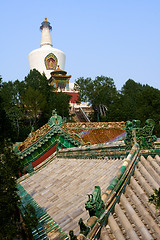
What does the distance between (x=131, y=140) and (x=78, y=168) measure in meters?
2.19

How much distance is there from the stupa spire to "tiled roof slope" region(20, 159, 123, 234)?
5508 cm

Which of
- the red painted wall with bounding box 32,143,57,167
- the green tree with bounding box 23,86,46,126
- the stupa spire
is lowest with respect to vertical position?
the red painted wall with bounding box 32,143,57,167

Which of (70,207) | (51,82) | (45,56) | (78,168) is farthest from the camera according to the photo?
(45,56)

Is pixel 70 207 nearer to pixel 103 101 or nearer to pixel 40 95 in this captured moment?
pixel 40 95

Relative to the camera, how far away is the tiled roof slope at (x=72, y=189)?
3977 mm

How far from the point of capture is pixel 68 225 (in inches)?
146

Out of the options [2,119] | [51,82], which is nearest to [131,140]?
[2,119]

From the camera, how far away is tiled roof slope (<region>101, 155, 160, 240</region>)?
3.03 m

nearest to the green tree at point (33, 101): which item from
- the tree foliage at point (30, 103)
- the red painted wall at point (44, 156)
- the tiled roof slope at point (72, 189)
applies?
the tree foliage at point (30, 103)

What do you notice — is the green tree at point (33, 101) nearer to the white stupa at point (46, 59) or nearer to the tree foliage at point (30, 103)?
the tree foliage at point (30, 103)

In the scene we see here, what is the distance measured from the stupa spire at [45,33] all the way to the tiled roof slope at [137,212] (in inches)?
2269

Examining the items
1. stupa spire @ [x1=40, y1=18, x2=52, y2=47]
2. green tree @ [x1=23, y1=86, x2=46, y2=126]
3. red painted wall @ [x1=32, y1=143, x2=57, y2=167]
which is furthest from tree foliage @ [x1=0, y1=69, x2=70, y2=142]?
red painted wall @ [x1=32, y1=143, x2=57, y2=167]

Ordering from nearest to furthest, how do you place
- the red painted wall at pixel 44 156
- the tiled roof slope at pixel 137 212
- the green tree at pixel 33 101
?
the tiled roof slope at pixel 137 212 < the red painted wall at pixel 44 156 < the green tree at pixel 33 101

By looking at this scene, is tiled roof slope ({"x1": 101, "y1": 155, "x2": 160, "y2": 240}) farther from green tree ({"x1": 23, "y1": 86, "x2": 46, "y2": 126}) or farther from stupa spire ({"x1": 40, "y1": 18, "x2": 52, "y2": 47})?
stupa spire ({"x1": 40, "y1": 18, "x2": 52, "y2": 47})
